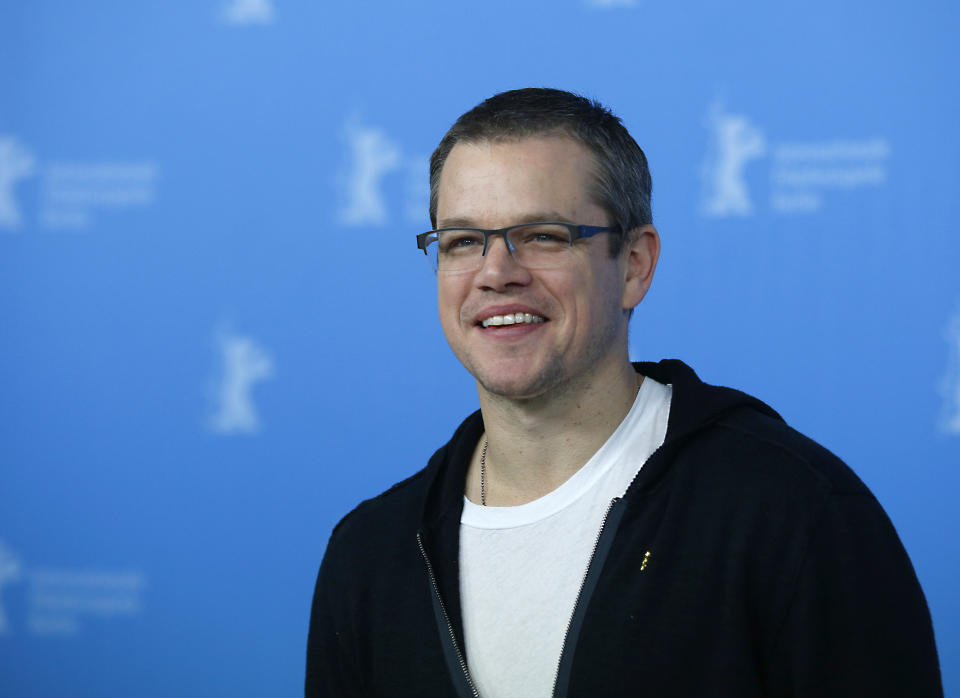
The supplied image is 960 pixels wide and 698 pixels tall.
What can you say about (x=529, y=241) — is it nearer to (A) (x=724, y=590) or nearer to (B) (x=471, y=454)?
(B) (x=471, y=454)

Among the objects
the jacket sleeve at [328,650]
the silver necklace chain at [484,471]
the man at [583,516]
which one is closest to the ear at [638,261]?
the man at [583,516]

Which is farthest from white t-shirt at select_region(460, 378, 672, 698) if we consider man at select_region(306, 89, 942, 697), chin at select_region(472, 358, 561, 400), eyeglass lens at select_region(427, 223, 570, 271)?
eyeglass lens at select_region(427, 223, 570, 271)

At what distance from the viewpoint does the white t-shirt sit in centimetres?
119

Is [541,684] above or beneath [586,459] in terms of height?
beneath

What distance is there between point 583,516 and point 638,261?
0.36 m

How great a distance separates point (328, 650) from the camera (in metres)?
1.36

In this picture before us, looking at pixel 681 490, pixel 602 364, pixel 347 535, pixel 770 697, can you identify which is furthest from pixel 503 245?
pixel 770 697

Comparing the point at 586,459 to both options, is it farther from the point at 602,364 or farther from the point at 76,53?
the point at 76,53

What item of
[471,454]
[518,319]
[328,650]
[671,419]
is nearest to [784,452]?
[671,419]

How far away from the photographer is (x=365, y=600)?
4.35ft

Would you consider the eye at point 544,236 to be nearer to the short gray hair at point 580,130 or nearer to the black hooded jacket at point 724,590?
the short gray hair at point 580,130

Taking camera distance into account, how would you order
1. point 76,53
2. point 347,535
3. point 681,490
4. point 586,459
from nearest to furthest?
point 681,490, point 586,459, point 347,535, point 76,53

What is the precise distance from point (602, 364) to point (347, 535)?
42 centimetres

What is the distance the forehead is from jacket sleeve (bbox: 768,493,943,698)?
18.6 inches
